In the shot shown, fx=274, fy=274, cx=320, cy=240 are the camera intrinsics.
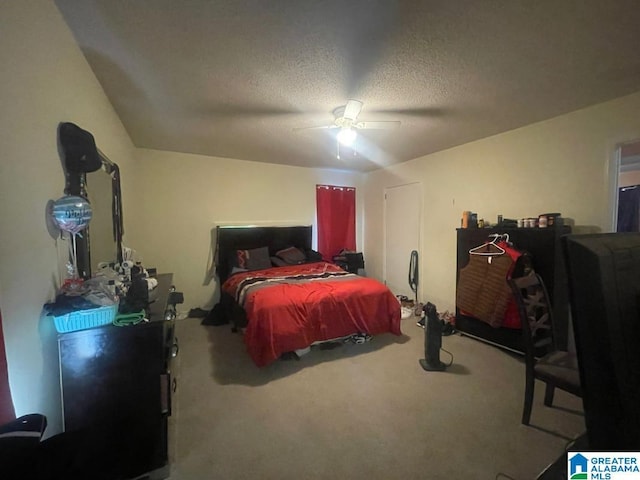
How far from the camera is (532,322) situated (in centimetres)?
179

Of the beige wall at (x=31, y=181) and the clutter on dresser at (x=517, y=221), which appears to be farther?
the clutter on dresser at (x=517, y=221)

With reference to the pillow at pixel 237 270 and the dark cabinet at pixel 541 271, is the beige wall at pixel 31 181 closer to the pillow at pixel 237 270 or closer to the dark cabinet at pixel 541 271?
the pillow at pixel 237 270

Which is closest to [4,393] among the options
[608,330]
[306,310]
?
[608,330]

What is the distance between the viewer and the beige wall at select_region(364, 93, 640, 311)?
2400mm

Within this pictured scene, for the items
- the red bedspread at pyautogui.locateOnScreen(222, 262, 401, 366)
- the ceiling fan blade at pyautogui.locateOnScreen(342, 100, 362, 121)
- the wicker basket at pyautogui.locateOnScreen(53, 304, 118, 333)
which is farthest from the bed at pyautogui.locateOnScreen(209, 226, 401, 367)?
the ceiling fan blade at pyautogui.locateOnScreen(342, 100, 362, 121)

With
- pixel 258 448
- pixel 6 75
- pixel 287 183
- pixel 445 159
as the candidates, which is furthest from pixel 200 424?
pixel 445 159

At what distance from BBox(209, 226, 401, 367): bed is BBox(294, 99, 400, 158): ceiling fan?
153cm

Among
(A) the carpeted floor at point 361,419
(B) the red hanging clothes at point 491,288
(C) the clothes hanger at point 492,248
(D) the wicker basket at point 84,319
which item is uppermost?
(C) the clothes hanger at point 492,248

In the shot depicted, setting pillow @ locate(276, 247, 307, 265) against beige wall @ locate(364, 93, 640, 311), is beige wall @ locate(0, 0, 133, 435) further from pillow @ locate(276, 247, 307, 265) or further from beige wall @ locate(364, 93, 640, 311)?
beige wall @ locate(364, 93, 640, 311)

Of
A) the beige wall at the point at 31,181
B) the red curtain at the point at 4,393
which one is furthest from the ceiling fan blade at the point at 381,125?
the red curtain at the point at 4,393

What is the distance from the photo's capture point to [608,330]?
1.26 feet

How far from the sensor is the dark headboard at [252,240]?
160 inches

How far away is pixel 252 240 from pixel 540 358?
359cm

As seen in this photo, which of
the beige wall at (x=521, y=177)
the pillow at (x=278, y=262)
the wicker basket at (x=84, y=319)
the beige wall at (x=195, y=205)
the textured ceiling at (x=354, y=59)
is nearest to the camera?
the wicker basket at (x=84, y=319)
